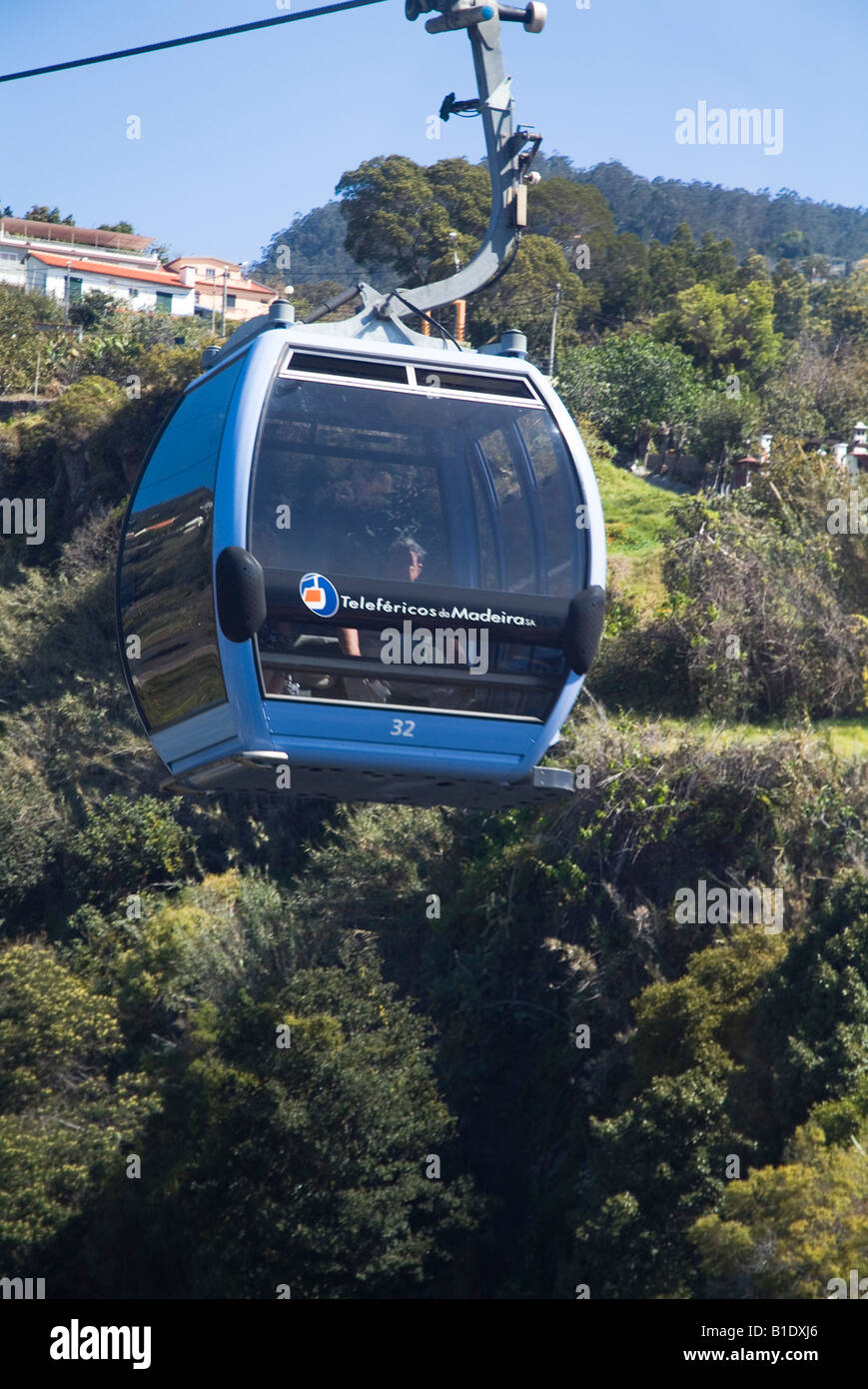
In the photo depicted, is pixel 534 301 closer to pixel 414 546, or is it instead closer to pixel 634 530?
pixel 634 530

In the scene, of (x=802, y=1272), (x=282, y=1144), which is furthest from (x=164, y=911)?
(x=802, y=1272)

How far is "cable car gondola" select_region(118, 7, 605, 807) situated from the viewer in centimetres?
866

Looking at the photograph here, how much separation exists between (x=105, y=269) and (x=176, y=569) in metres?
63.1

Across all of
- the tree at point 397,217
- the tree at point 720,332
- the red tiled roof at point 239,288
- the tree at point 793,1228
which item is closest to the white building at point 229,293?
the red tiled roof at point 239,288

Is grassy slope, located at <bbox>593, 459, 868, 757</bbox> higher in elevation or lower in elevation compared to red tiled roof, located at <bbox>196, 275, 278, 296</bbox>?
lower

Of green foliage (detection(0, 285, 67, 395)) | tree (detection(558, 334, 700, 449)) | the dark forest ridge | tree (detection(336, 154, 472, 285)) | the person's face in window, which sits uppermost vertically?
the dark forest ridge

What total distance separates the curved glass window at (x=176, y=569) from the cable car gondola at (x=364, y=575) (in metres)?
0.02

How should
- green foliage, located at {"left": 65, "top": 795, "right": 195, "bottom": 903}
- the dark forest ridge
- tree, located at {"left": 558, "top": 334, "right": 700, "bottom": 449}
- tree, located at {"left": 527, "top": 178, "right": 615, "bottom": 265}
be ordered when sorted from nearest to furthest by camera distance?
green foliage, located at {"left": 65, "top": 795, "right": 195, "bottom": 903}
tree, located at {"left": 558, "top": 334, "right": 700, "bottom": 449}
tree, located at {"left": 527, "top": 178, "right": 615, "bottom": 265}
the dark forest ridge

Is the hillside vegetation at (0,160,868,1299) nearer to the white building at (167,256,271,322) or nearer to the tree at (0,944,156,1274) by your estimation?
the tree at (0,944,156,1274)

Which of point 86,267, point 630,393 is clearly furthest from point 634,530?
point 86,267

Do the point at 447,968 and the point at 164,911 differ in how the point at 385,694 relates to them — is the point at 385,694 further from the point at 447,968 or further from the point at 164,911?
the point at 164,911

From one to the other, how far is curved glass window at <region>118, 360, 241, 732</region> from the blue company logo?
525 mm

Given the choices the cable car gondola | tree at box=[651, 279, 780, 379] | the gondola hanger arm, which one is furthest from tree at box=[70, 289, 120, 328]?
the cable car gondola

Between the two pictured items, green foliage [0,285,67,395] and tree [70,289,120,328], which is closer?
green foliage [0,285,67,395]
